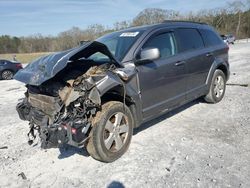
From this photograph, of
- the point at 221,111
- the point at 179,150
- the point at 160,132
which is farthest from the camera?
the point at 221,111

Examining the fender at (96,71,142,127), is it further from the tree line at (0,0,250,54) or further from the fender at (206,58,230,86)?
the tree line at (0,0,250,54)

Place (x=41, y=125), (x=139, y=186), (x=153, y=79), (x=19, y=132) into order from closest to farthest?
1. (x=139, y=186)
2. (x=41, y=125)
3. (x=153, y=79)
4. (x=19, y=132)

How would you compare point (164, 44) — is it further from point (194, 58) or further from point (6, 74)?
point (6, 74)

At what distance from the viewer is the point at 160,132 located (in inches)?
191

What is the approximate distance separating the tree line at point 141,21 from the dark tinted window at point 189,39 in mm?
37139

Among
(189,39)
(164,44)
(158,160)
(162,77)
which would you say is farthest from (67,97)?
(189,39)

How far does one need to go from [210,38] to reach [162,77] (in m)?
2.36

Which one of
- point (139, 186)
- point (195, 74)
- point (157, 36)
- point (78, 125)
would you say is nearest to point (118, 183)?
point (139, 186)

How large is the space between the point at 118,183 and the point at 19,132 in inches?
111

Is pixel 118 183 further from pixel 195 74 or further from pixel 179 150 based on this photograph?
pixel 195 74

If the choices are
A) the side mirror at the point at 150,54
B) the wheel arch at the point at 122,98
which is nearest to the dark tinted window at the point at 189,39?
the side mirror at the point at 150,54

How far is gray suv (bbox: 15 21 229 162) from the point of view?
11.7 ft

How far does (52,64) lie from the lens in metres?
3.57

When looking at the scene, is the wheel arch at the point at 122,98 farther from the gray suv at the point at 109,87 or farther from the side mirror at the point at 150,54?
the side mirror at the point at 150,54
